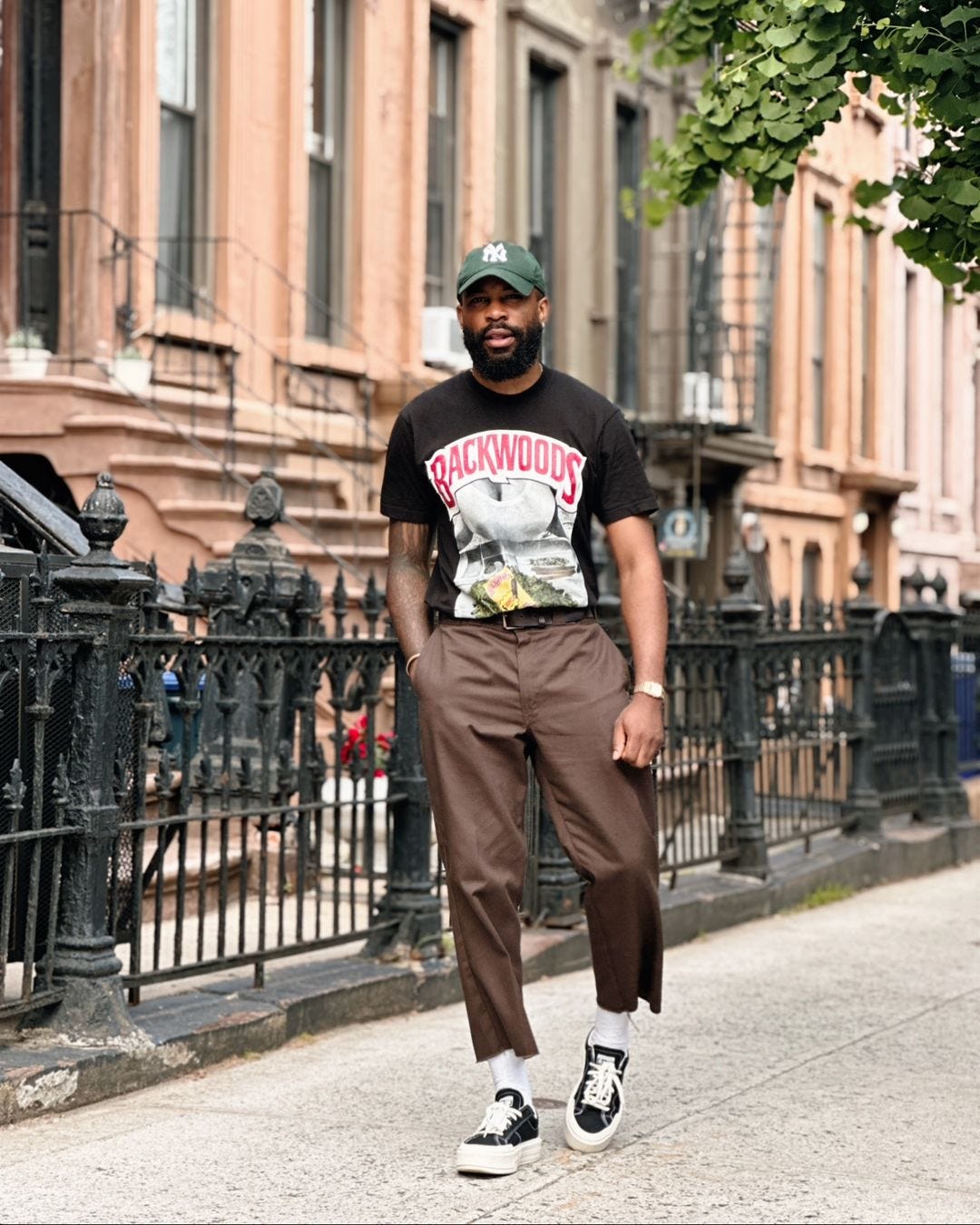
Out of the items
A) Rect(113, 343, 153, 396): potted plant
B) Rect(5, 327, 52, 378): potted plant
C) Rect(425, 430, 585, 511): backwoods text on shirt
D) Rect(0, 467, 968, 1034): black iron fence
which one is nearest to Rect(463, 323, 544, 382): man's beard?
Rect(425, 430, 585, 511): backwoods text on shirt

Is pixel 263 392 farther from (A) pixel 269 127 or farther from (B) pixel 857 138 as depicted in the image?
(B) pixel 857 138

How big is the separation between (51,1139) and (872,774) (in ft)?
25.2

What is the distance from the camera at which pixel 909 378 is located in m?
29.7

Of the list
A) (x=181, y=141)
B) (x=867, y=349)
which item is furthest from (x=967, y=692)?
(x=867, y=349)

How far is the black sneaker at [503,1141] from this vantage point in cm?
530

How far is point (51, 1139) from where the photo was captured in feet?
18.9

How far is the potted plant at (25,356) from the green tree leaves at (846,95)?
5.29 metres

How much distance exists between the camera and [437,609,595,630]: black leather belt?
17.9ft

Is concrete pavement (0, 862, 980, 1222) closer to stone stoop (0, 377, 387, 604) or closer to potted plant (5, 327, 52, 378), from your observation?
stone stoop (0, 377, 387, 604)

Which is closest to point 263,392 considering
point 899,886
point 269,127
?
point 269,127

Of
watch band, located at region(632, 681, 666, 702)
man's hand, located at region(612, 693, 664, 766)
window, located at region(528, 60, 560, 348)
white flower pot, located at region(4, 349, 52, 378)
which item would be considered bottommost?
man's hand, located at region(612, 693, 664, 766)

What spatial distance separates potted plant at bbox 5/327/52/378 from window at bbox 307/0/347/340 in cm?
309

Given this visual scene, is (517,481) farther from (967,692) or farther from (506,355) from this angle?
(967,692)

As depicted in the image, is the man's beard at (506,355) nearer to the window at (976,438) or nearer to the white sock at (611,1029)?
the white sock at (611,1029)
